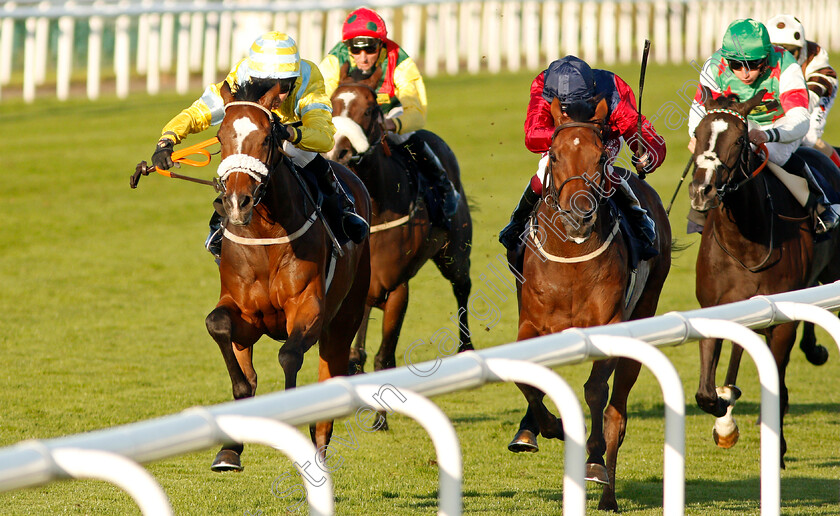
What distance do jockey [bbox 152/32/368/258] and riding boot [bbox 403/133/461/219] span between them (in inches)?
79.7

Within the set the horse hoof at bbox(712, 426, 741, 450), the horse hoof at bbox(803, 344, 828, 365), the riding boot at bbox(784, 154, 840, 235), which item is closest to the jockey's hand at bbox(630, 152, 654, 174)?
the riding boot at bbox(784, 154, 840, 235)

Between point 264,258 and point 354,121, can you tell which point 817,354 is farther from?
point 264,258

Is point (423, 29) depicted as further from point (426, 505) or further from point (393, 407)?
point (393, 407)

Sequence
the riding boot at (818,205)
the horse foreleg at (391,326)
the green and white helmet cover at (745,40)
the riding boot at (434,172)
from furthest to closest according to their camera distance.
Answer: the riding boot at (434,172) < the horse foreleg at (391,326) < the riding boot at (818,205) < the green and white helmet cover at (745,40)

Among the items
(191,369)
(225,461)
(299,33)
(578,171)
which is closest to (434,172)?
(191,369)

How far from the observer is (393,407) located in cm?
197

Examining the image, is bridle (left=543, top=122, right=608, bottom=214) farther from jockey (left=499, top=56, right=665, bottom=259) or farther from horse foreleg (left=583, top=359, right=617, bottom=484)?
horse foreleg (left=583, top=359, right=617, bottom=484)

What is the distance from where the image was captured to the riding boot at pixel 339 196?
504cm

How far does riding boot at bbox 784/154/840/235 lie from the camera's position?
5914 millimetres

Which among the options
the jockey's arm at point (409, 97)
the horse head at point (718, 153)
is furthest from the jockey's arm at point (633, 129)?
the jockey's arm at point (409, 97)

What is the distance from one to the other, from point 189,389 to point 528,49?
15.8 metres

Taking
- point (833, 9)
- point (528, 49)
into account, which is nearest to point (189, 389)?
point (528, 49)

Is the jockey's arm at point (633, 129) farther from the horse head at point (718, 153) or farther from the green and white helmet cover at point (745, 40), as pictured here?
the green and white helmet cover at point (745, 40)

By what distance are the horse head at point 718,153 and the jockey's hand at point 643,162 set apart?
0.22 meters
